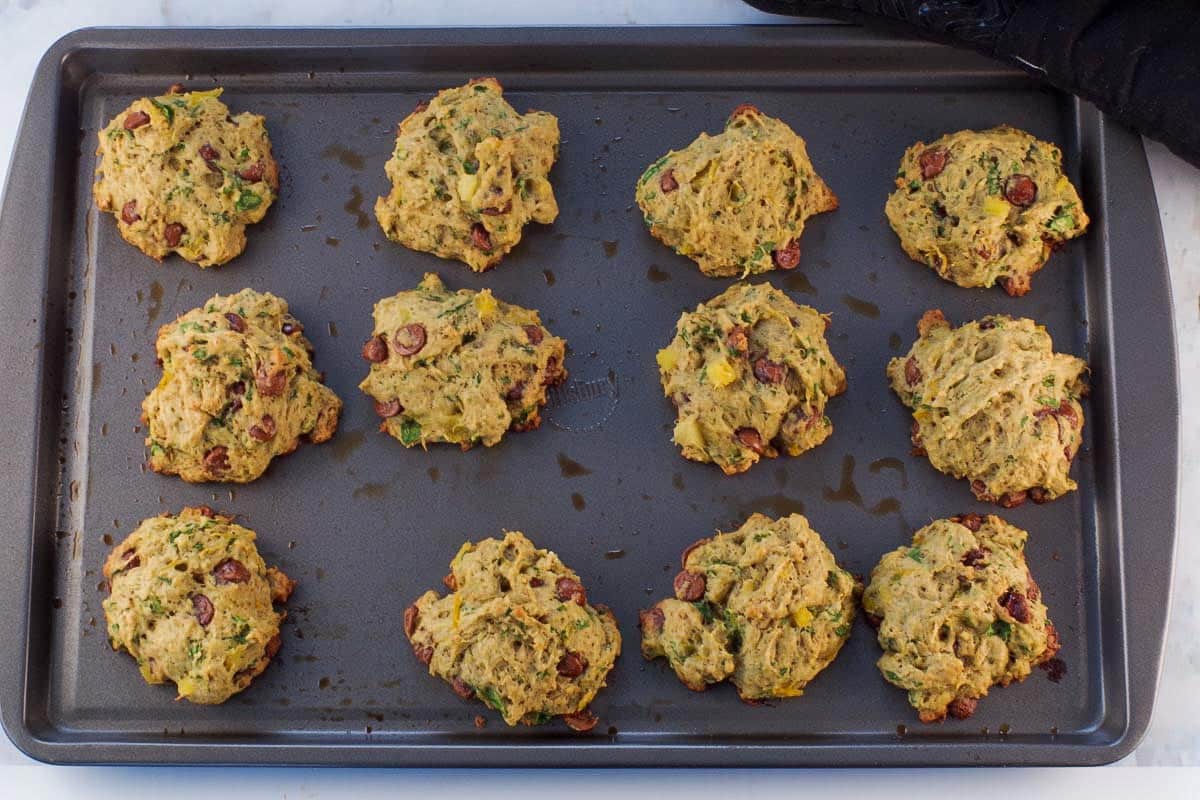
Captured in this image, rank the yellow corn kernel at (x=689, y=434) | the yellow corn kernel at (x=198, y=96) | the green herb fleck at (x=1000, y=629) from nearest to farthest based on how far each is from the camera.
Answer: the green herb fleck at (x=1000, y=629) → the yellow corn kernel at (x=689, y=434) → the yellow corn kernel at (x=198, y=96)

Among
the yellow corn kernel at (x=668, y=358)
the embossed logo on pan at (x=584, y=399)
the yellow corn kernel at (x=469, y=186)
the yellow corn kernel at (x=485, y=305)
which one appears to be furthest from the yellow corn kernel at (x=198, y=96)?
the yellow corn kernel at (x=668, y=358)

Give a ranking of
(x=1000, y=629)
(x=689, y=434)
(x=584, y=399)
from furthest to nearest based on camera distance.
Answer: (x=584, y=399), (x=689, y=434), (x=1000, y=629)

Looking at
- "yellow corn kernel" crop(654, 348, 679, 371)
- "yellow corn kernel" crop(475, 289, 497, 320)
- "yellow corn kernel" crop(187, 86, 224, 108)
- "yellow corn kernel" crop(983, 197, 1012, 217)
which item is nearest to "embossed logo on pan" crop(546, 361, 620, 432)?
"yellow corn kernel" crop(654, 348, 679, 371)

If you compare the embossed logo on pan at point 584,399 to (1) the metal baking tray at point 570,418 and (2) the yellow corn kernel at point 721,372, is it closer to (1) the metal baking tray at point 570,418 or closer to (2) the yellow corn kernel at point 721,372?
(1) the metal baking tray at point 570,418

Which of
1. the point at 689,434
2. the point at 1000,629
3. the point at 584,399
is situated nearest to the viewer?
the point at 1000,629

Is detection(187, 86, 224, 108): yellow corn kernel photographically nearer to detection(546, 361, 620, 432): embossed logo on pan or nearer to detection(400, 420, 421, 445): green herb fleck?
detection(400, 420, 421, 445): green herb fleck

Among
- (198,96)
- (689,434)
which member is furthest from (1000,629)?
(198,96)

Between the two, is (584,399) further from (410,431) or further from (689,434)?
(410,431)
